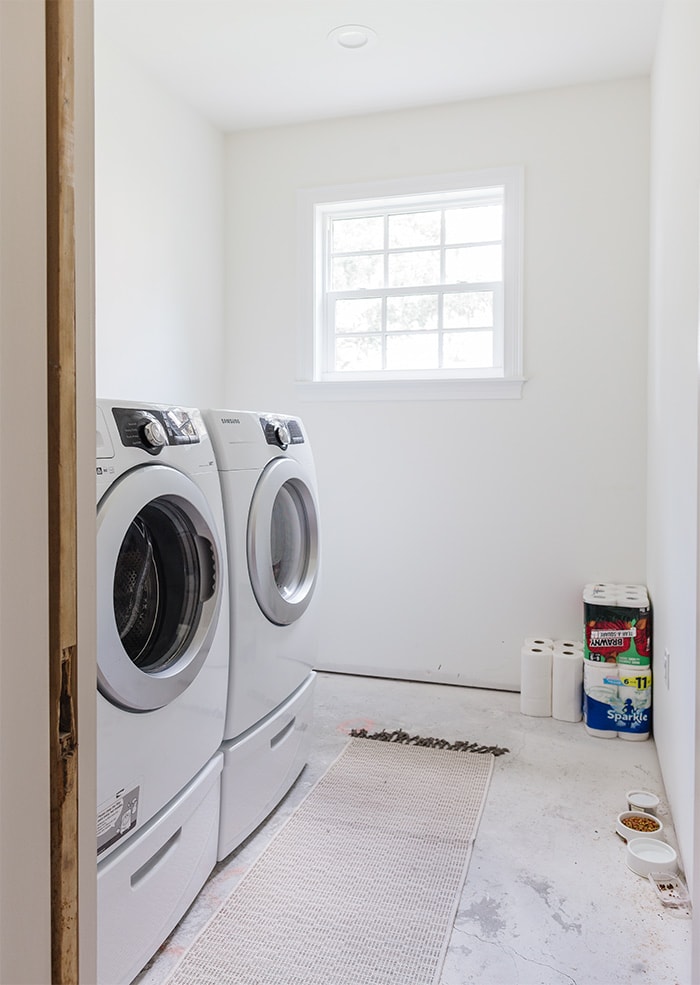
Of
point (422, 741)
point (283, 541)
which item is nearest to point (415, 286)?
point (283, 541)

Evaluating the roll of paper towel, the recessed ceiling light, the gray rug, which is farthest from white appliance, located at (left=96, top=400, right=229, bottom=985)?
the recessed ceiling light

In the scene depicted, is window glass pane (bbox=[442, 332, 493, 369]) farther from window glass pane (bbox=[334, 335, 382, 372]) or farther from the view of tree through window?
window glass pane (bbox=[334, 335, 382, 372])

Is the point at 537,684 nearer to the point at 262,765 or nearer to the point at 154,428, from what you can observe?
the point at 262,765

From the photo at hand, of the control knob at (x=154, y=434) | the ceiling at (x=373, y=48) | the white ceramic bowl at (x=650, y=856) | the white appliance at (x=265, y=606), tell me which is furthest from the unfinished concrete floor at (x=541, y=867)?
the ceiling at (x=373, y=48)

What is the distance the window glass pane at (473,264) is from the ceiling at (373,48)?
631mm

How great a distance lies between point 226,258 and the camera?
3613 millimetres

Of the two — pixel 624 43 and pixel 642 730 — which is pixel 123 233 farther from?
pixel 642 730

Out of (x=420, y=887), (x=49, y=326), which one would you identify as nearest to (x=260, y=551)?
(x=420, y=887)

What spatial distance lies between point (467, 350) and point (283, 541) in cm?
159

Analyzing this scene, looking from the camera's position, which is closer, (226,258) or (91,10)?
(91,10)

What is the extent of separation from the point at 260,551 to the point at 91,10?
1.38 m

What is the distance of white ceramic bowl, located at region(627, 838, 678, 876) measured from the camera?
1.78 meters

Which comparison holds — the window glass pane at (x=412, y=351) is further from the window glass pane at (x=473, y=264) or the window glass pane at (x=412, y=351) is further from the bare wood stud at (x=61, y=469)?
the bare wood stud at (x=61, y=469)

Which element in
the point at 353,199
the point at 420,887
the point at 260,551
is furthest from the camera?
the point at 353,199
